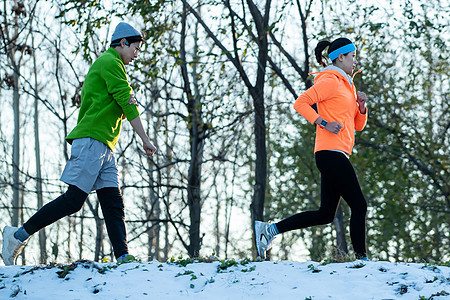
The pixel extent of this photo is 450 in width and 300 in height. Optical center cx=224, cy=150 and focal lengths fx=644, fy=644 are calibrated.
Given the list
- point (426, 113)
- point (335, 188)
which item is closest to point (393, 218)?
point (426, 113)

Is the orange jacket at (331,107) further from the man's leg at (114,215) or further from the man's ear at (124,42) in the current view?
the man's leg at (114,215)

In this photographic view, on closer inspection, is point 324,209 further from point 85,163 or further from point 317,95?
point 85,163

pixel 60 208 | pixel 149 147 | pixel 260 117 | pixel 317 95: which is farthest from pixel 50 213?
pixel 260 117

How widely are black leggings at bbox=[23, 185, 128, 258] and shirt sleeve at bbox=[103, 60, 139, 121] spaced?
2.10 feet

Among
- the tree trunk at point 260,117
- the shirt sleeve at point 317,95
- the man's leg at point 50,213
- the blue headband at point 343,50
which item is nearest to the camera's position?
the man's leg at point 50,213

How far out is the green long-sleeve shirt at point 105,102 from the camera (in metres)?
5.04

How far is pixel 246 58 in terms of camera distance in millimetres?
10898

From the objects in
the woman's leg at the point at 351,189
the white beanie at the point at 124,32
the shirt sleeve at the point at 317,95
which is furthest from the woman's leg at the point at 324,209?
the white beanie at the point at 124,32

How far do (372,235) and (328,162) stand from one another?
1413 cm

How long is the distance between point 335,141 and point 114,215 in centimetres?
188

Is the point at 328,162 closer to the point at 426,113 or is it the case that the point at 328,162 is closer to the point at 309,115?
the point at 309,115

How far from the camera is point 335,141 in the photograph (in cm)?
527

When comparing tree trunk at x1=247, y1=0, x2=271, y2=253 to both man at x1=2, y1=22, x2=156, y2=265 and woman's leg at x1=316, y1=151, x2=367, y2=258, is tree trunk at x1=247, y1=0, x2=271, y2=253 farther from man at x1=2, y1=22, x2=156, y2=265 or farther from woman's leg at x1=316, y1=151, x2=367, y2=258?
man at x1=2, y1=22, x2=156, y2=265

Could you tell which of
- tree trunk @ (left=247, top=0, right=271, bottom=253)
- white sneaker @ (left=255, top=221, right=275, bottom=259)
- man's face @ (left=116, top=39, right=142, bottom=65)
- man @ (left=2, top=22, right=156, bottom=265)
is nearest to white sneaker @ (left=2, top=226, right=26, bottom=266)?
man @ (left=2, top=22, right=156, bottom=265)
